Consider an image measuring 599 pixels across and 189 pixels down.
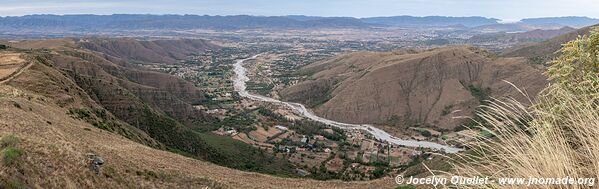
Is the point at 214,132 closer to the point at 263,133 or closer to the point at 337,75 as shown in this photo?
the point at 263,133

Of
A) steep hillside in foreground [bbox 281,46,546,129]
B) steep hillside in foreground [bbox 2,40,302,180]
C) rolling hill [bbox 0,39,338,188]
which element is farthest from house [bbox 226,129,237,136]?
steep hillside in foreground [bbox 281,46,546,129]

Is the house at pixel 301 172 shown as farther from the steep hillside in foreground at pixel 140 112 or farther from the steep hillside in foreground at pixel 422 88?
the steep hillside in foreground at pixel 422 88

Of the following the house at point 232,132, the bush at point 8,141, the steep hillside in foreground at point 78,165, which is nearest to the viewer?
the steep hillside in foreground at point 78,165

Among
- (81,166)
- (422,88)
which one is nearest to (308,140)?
(422,88)

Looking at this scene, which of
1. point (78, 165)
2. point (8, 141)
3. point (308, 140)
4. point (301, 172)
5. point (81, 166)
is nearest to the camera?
point (8, 141)

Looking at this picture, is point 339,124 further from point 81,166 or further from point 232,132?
point 81,166

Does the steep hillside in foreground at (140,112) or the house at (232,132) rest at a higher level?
the steep hillside in foreground at (140,112)

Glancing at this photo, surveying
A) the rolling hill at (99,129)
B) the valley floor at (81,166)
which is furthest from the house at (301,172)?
the valley floor at (81,166)
